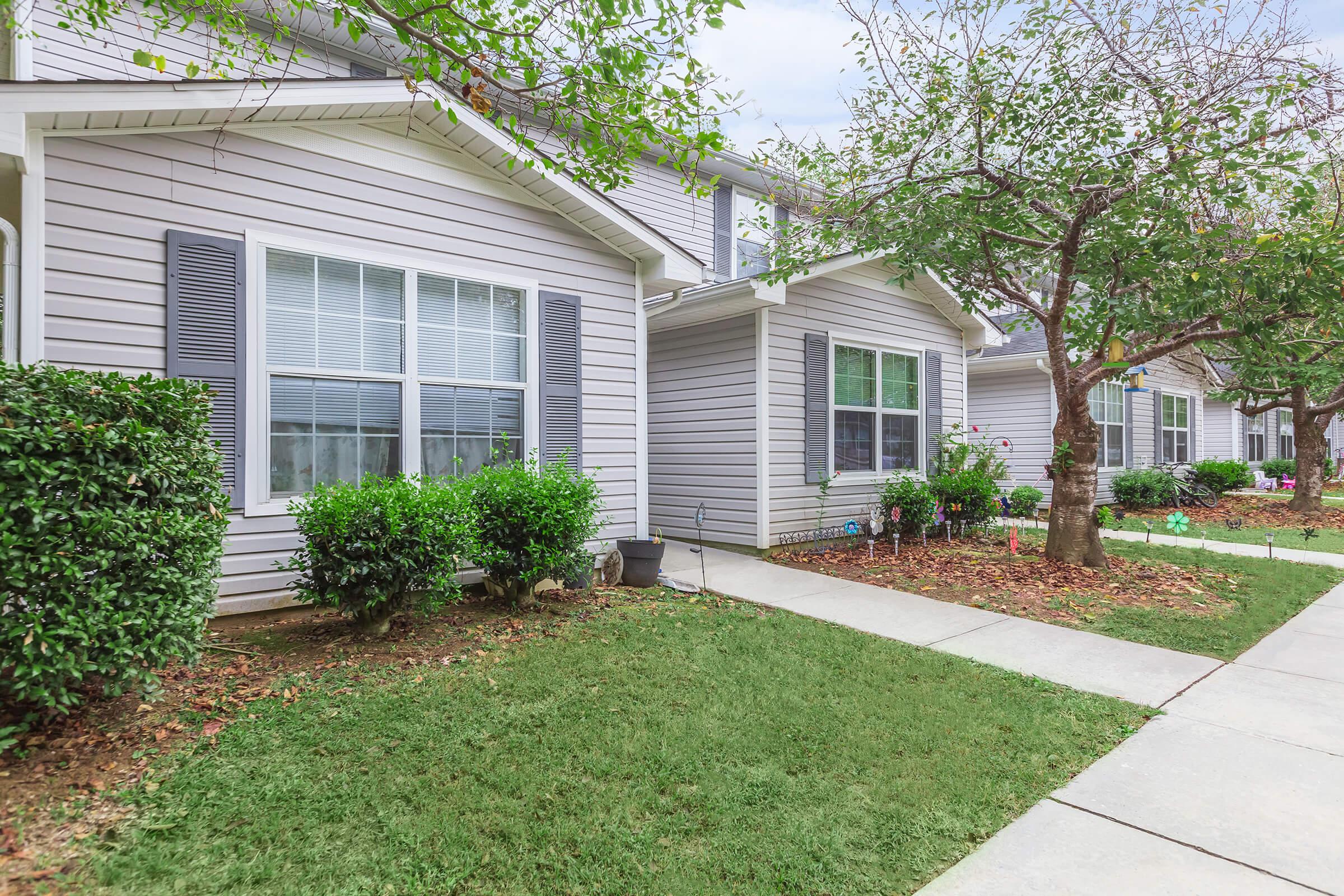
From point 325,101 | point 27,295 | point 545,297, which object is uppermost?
point 325,101

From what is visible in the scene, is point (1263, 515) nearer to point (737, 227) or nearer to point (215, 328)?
point (737, 227)

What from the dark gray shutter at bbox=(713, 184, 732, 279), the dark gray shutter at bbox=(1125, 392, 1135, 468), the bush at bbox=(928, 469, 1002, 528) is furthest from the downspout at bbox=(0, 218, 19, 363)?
the dark gray shutter at bbox=(1125, 392, 1135, 468)

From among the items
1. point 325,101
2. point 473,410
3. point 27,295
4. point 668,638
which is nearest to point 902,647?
point 668,638

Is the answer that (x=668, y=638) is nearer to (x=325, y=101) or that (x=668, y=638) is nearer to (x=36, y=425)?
(x=36, y=425)

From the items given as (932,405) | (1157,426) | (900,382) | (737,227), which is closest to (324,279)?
(900,382)

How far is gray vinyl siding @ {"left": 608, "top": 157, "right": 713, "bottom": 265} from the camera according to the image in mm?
10930

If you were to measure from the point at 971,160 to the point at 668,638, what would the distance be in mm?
5420

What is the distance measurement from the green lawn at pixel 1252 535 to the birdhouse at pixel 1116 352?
3.89m

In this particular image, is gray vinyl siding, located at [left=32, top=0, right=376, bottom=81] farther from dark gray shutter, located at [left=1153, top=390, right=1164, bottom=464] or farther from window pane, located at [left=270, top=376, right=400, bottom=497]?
dark gray shutter, located at [left=1153, top=390, right=1164, bottom=464]

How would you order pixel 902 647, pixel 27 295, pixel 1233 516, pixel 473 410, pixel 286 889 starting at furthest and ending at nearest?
1. pixel 1233 516
2. pixel 473 410
3. pixel 902 647
4. pixel 27 295
5. pixel 286 889

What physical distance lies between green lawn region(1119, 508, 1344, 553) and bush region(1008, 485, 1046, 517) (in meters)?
1.32

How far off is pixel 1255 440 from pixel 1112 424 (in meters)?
11.9

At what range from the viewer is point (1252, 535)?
10195 mm

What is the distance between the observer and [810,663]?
4.29 meters
